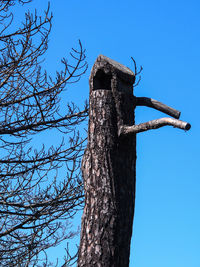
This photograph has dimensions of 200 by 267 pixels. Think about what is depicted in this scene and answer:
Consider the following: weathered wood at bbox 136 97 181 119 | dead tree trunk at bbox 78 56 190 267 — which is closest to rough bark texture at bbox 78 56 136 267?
dead tree trunk at bbox 78 56 190 267

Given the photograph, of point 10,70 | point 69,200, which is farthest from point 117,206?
point 10,70

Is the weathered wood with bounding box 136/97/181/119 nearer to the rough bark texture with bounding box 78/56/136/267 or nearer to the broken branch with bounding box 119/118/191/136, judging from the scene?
the rough bark texture with bounding box 78/56/136/267

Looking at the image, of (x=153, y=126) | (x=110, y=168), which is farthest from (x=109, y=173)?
(x=153, y=126)

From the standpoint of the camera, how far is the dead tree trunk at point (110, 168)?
3520 millimetres

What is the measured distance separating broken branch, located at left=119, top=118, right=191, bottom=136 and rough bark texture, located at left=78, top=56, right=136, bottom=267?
0.09 m

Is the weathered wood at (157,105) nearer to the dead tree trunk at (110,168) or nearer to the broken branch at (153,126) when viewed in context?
the dead tree trunk at (110,168)

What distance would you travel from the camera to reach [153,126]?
3666 millimetres

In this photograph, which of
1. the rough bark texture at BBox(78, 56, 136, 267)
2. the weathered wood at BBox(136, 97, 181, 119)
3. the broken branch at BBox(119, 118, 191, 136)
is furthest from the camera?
the weathered wood at BBox(136, 97, 181, 119)

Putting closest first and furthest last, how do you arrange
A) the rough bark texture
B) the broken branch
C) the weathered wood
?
1. the broken branch
2. the rough bark texture
3. the weathered wood

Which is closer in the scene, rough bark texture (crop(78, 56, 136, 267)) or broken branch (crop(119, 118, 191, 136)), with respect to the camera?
broken branch (crop(119, 118, 191, 136))

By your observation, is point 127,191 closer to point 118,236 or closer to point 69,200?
point 118,236

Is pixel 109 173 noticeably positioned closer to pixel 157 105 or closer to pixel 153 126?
pixel 153 126

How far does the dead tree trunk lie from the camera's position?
3520 mm

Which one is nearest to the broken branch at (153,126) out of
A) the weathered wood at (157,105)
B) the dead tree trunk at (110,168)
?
the dead tree trunk at (110,168)
